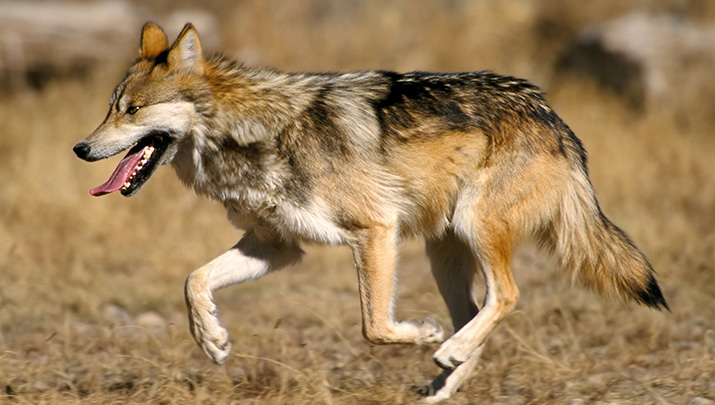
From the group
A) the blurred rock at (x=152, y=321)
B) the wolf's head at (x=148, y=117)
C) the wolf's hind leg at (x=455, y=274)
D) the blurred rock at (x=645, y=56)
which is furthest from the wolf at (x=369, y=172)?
the blurred rock at (x=645, y=56)

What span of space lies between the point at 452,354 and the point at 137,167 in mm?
1886

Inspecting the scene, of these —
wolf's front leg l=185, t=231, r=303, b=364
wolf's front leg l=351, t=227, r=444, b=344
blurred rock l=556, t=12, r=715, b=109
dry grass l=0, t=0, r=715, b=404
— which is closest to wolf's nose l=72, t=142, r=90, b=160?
wolf's front leg l=185, t=231, r=303, b=364

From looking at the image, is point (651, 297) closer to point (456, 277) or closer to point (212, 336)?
point (456, 277)

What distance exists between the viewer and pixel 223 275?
4.67 metres

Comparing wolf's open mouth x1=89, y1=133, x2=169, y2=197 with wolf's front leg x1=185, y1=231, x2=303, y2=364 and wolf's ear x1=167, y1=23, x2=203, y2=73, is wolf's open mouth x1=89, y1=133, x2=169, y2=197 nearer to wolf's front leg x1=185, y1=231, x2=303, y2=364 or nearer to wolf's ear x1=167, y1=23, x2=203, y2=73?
wolf's ear x1=167, y1=23, x2=203, y2=73

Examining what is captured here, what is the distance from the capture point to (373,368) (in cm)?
530

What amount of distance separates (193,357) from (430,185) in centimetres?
204

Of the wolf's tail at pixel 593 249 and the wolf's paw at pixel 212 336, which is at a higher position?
the wolf's tail at pixel 593 249

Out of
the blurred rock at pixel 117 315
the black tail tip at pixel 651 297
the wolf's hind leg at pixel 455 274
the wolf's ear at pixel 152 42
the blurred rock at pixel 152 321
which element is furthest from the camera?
the blurred rock at pixel 117 315

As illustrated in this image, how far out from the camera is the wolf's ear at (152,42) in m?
4.68

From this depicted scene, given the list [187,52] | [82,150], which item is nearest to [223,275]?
[82,150]

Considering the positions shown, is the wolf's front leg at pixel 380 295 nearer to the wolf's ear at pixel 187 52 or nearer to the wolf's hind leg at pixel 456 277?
the wolf's hind leg at pixel 456 277

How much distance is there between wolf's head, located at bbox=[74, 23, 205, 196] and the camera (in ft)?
14.0

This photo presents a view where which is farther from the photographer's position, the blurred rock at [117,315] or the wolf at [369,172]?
the blurred rock at [117,315]
